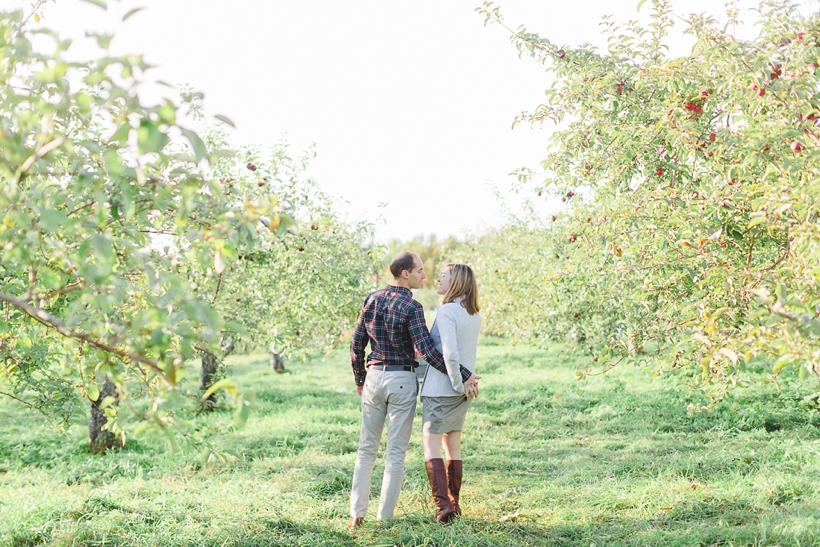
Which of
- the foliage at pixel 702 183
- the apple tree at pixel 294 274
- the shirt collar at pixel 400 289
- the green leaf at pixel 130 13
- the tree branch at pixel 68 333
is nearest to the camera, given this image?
the green leaf at pixel 130 13

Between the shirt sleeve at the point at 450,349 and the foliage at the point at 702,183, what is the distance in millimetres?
938

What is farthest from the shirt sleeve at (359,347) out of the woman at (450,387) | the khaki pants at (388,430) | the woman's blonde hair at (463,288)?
the woman's blonde hair at (463,288)

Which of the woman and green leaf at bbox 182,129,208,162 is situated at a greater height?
green leaf at bbox 182,129,208,162

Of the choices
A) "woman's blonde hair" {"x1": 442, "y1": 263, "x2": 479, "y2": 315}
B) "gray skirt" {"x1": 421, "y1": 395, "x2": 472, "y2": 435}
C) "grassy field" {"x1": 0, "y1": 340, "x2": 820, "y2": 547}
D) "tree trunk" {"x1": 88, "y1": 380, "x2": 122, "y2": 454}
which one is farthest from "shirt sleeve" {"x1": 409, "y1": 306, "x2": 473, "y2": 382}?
"tree trunk" {"x1": 88, "y1": 380, "x2": 122, "y2": 454}

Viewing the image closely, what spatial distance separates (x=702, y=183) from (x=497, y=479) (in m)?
3.18

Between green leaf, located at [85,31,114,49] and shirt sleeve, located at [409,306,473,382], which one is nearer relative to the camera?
green leaf, located at [85,31,114,49]

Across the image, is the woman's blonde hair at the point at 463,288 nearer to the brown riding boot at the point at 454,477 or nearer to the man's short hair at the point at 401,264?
A: the man's short hair at the point at 401,264

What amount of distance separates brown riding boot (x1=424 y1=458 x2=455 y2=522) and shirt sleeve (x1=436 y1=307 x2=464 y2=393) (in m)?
0.52

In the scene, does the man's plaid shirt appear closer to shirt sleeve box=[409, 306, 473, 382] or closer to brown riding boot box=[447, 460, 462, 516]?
shirt sleeve box=[409, 306, 473, 382]

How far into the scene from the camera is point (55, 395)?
4.61 metres

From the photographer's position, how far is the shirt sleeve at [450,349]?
4.51 m

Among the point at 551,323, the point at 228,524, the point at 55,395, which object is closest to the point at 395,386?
the point at 228,524

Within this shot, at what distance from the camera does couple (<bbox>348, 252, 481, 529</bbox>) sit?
4.50 meters

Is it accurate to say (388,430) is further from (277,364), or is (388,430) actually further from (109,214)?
(277,364)
